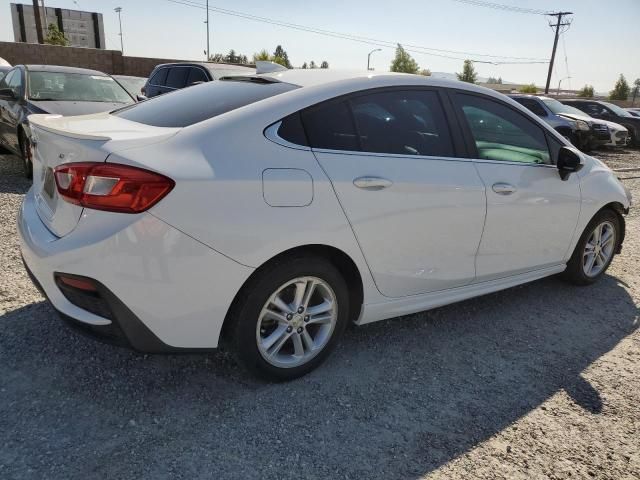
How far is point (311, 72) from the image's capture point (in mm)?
3131

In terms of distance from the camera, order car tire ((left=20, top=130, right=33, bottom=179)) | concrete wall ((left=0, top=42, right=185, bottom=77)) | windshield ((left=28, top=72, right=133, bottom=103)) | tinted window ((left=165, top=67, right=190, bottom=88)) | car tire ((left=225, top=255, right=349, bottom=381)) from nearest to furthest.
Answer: car tire ((left=225, top=255, right=349, bottom=381)) → car tire ((left=20, top=130, right=33, bottom=179)) → windshield ((left=28, top=72, right=133, bottom=103)) → tinted window ((left=165, top=67, right=190, bottom=88)) → concrete wall ((left=0, top=42, right=185, bottom=77))

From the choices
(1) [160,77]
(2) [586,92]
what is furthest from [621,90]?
(1) [160,77]

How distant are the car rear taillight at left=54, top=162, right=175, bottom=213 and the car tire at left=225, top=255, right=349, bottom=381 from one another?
599 mm

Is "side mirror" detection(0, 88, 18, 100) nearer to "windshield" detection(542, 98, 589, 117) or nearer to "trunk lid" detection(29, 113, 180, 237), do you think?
"trunk lid" detection(29, 113, 180, 237)

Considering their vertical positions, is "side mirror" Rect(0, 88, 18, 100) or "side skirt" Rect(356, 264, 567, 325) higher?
"side mirror" Rect(0, 88, 18, 100)

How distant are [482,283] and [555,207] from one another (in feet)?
2.72

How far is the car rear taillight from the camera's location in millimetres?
2098

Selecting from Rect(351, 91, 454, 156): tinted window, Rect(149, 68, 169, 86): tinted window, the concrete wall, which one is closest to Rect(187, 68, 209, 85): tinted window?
Rect(149, 68, 169, 86): tinted window

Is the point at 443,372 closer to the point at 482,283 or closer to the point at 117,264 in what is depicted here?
the point at 482,283

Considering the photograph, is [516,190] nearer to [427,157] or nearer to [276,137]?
[427,157]

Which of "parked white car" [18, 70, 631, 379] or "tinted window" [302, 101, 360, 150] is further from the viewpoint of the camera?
"tinted window" [302, 101, 360, 150]

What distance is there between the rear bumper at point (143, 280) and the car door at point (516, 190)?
5.72ft

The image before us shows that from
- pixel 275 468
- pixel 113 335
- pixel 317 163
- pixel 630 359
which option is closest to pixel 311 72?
pixel 317 163

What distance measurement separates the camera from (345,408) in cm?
255
